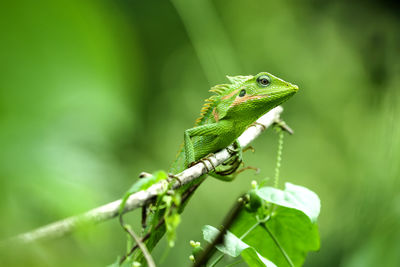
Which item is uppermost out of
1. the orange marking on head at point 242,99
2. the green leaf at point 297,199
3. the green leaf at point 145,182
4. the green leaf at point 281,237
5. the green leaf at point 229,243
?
the green leaf at point 145,182

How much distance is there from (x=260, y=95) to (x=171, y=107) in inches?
140

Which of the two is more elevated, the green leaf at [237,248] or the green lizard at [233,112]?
the green lizard at [233,112]

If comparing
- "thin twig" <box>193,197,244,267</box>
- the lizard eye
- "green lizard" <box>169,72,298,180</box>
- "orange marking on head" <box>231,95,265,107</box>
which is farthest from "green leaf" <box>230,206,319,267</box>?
"thin twig" <box>193,197,244,267</box>

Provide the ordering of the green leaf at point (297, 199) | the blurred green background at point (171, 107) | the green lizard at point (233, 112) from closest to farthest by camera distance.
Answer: the blurred green background at point (171, 107)
the green leaf at point (297, 199)
the green lizard at point (233, 112)

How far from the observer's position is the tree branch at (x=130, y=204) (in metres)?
0.41

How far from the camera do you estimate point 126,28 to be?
642mm

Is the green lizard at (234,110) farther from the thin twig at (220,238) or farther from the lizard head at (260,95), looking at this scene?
the thin twig at (220,238)

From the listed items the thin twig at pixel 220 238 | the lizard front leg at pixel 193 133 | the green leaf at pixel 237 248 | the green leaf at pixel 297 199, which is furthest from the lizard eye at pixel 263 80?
the thin twig at pixel 220 238

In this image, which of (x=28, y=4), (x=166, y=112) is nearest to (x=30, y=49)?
(x=28, y=4)

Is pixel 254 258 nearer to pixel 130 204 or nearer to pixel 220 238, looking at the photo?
pixel 130 204

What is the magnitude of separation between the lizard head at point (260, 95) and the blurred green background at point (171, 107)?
0.21 metres

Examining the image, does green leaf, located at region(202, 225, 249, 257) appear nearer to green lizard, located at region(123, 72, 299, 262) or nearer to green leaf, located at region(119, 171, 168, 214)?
green leaf, located at region(119, 171, 168, 214)

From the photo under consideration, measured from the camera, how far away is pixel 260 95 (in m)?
2.45

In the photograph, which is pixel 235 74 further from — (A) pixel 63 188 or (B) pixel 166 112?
(B) pixel 166 112
